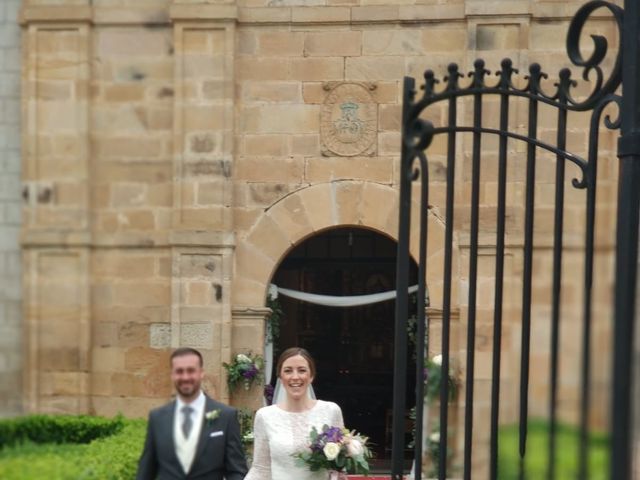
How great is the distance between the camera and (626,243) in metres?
4.21

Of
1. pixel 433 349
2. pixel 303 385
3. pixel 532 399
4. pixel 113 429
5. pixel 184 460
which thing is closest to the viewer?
pixel 532 399

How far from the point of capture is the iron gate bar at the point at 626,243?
143 inches

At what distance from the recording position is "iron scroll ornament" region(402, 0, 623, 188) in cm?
464

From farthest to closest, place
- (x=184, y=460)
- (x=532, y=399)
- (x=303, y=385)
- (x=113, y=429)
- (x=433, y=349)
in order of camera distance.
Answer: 1. (x=433, y=349)
2. (x=113, y=429)
3. (x=303, y=385)
4. (x=184, y=460)
5. (x=532, y=399)

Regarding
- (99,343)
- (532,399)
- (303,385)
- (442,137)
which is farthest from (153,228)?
(532,399)

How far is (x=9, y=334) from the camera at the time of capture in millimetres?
13820

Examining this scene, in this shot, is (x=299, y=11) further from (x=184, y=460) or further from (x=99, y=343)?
(x=184, y=460)

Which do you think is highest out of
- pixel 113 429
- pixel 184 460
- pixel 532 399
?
pixel 532 399

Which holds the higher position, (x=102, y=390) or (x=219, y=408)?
(x=219, y=408)

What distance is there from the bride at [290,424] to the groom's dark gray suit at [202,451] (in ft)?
1.89

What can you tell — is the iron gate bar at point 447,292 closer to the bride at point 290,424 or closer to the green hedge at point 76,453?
the bride at point 290,424

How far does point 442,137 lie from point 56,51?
166 inches

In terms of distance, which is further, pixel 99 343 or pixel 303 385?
pixel 99 343

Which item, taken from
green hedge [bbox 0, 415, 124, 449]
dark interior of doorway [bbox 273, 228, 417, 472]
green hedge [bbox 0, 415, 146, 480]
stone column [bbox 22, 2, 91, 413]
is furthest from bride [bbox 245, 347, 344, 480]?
dark interior of doorway [bbox 273, 228, 417, 472]
